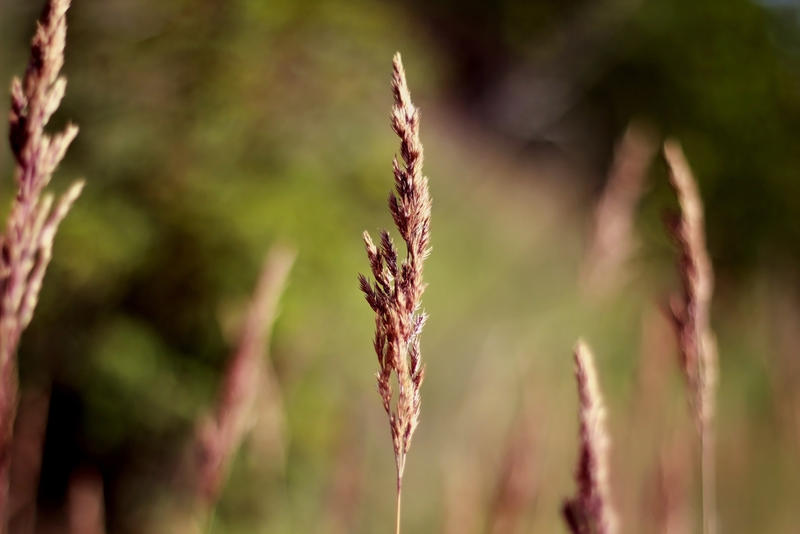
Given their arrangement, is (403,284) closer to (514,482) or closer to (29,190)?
(29,190)

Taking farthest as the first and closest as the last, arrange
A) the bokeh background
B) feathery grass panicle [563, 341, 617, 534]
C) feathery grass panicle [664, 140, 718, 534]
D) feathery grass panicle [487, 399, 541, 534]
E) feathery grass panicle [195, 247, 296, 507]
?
the bokeh background, feathery grass panicle [487, 399, 541, 534], feathery grass panicle [195, 247, 296, 507], feathery grass panicle [664, 140, 718, 534], feathery grass panicle [563, 341, 617, 534]

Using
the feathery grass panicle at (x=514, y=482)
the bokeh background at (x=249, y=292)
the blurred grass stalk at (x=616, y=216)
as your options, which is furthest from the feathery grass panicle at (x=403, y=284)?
the bokeh background at (x=249, y=292)

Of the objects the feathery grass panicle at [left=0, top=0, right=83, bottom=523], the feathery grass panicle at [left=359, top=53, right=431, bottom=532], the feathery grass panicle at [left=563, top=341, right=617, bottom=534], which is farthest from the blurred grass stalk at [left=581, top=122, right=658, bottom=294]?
the feathery grass panicle at [left=0, top=0, right=83, bottom=523]

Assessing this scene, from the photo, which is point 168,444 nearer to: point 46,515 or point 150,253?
point 150,253

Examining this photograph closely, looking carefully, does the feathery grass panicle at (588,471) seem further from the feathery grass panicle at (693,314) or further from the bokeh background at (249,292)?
the bokeh background at (249,292)

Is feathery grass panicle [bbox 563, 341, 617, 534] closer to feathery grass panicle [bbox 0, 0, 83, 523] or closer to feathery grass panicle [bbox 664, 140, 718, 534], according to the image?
feathery grass panicle [bbox 664, 140, 718, 534]

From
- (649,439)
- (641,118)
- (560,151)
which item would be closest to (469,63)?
(560,151)
